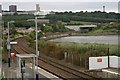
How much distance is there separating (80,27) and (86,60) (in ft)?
157

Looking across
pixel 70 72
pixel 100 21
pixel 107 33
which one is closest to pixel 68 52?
pixel 70 72

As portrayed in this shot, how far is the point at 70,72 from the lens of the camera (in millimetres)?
17266

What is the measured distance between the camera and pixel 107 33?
54.3 metres

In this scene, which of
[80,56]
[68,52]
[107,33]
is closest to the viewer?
[80,56]

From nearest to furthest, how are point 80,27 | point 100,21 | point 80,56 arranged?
point 80,56, point 100,21, point 80,27

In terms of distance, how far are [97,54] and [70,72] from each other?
162 inches

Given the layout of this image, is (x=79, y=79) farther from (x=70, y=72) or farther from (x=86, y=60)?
(x=86, y=60)

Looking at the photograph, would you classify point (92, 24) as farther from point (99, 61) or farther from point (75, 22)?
point (99, 61)

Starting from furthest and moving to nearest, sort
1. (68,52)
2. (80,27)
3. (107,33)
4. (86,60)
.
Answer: (80,27) → (107,33) → (68,52) → (86,60)

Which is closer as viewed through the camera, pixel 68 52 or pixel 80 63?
pixel 80 63

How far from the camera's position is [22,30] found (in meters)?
55.5

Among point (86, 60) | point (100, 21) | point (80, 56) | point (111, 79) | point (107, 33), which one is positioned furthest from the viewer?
point (100, 21)

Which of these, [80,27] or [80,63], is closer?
[80,63]

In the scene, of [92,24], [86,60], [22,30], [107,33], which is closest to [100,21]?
[92,24]
